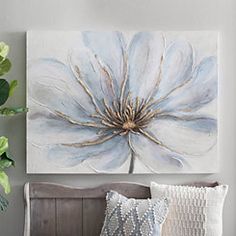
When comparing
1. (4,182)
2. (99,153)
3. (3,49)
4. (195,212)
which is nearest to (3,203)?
(4,182)

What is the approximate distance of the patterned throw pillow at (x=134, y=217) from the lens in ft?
9.54

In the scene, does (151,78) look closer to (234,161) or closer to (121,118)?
(121,118)

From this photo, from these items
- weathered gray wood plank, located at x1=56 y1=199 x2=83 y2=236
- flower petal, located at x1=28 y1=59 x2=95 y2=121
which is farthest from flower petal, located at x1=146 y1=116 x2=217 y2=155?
weathered gray wood plank, located at x1=56 y1=199 x2=83 y2=236

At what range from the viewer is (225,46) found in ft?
10.7

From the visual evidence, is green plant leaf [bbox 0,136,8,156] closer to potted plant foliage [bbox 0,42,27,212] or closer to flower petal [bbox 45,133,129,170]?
potted plant foliage [bbox 0,42,27,212]

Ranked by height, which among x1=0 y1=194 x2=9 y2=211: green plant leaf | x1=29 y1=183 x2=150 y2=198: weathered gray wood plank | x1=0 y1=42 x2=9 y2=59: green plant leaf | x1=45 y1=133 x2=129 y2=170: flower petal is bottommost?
x1=0 y1=194 x2=9 y2=211: green plant leaf

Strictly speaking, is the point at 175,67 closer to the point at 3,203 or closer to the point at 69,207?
the point at 69,207

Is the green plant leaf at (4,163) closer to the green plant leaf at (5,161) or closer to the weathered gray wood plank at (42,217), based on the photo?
the green plant leaf at (5,161)

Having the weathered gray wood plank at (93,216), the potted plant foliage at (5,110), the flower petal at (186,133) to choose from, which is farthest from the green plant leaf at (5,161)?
the flower petal at (186,133)

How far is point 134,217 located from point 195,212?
37 centimetres

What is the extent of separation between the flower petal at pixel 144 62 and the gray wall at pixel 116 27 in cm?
9

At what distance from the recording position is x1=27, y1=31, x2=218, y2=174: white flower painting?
320 cm

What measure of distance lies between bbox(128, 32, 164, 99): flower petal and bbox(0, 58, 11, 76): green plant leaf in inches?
27.6

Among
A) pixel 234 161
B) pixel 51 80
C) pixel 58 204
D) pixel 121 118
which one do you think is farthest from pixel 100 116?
pixel 234 161
